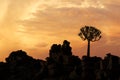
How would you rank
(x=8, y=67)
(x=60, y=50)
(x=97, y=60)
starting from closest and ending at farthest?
(x=97, y=60), (x=60, y=50), (x=8, y=67)

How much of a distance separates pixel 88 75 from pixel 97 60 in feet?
32.7

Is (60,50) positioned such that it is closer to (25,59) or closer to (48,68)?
(48,68)

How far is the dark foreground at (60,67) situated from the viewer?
122706 mm

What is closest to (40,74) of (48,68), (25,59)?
(48,68)

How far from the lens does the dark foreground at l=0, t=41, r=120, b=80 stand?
12271 cm

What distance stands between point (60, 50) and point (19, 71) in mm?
17239

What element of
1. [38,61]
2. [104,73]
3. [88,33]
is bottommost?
[104,73]

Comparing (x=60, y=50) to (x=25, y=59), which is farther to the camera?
(x=25, y=59)

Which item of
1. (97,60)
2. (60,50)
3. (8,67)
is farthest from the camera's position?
(8,67)

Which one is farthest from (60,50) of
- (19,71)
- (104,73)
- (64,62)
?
(104,73)

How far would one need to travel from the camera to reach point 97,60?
135250 mm

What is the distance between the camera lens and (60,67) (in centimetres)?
13812

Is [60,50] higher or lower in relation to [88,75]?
higher

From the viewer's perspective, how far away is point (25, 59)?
158 metres
